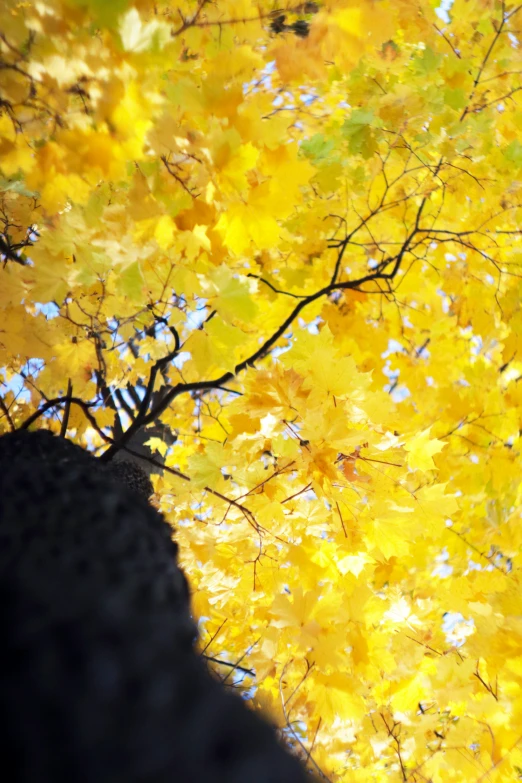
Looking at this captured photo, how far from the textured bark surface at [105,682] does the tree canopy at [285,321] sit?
996 millimetres

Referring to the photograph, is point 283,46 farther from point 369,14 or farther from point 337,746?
point 337,746

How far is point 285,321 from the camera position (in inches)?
88.7

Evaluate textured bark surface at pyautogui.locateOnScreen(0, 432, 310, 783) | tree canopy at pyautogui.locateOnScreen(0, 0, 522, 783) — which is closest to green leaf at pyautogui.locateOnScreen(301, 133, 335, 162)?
tree canopy at pyautogui.locateOnScreen(0, 0, 522, 783)

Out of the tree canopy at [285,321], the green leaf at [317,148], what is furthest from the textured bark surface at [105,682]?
the green leaf at [317,148]

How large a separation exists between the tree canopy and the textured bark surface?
100cm

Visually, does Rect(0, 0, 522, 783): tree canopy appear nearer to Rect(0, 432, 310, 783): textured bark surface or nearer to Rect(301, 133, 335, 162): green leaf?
Rect(301, 133, 335, 162): green leaf

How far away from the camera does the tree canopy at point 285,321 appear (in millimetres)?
1455

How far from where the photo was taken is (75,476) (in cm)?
84

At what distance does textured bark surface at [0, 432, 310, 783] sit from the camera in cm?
39

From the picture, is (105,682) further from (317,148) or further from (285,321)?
(317,148)

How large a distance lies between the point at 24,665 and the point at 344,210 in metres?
2.84

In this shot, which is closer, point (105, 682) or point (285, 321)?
point (105, 682)

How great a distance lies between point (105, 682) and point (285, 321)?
192cm

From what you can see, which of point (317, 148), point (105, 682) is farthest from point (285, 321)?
point (105, 682)
